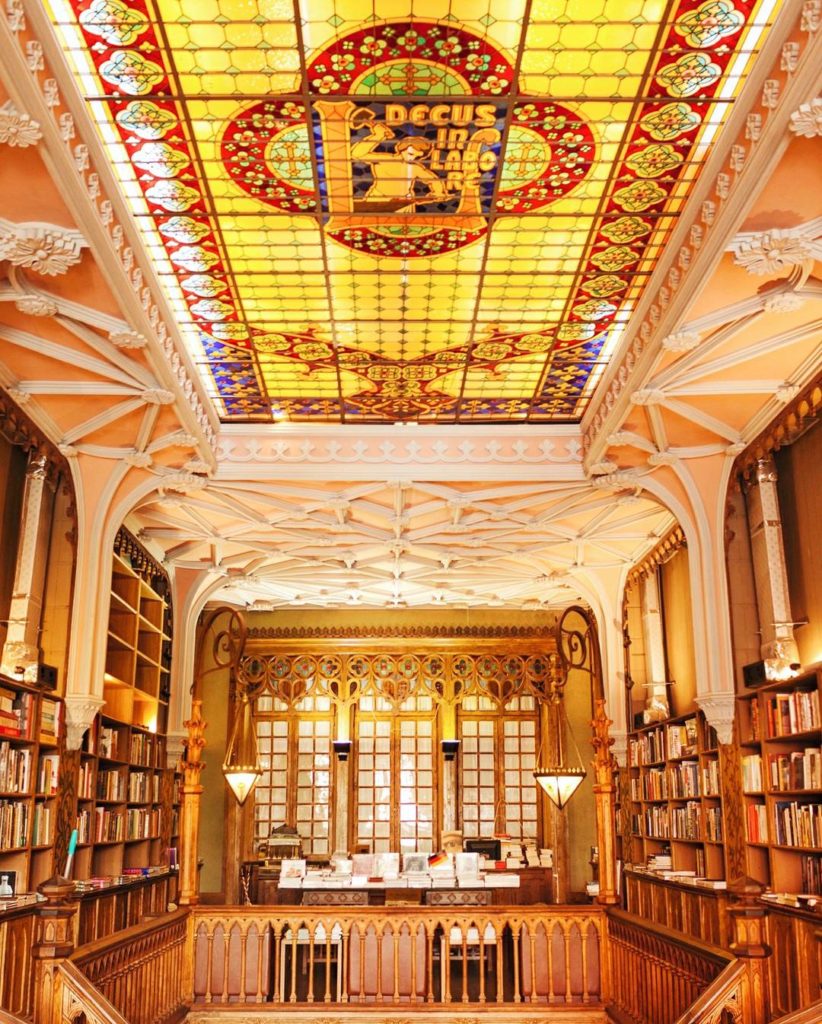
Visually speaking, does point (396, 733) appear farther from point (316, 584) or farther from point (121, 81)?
point (121, 81)

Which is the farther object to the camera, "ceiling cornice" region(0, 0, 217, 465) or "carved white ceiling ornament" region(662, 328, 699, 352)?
"carved white ceiling ornament" region(662, 328, 699, 352)

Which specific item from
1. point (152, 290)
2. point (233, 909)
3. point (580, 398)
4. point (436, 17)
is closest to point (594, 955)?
point (233, 909)

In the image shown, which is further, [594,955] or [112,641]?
[112,641]

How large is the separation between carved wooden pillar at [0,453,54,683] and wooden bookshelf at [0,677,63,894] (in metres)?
0.20

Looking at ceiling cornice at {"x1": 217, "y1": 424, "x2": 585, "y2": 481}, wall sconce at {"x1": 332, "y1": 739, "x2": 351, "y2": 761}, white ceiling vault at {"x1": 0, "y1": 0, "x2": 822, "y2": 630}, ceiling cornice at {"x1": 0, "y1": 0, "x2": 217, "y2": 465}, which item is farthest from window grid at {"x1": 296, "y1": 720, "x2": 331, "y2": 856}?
ceiling cornice at {"x1": 0, "y1": 0, "x2": 217, "y2": 465}

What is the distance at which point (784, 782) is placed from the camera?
755 centimetres

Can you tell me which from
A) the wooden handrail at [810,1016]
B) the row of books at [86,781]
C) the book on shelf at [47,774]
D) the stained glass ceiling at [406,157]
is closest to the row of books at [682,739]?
the stained glass ceiling at [406,157]

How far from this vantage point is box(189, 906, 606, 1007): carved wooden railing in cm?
892

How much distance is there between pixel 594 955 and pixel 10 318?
22.7ft

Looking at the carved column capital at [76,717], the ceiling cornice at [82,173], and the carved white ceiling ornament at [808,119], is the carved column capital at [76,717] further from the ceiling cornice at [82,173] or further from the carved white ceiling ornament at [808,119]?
the carved white ceiling ornament at [808,119]

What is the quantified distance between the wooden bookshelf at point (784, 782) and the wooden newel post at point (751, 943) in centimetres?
127

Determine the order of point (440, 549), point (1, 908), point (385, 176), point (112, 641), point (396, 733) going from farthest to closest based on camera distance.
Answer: point (396, 733) < point (440, 549) < point (112, 641) < point (1, 908) < point (385, 176)

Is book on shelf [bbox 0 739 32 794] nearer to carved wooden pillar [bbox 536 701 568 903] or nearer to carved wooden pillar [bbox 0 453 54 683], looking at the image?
carved wooden pillar [bbox 0 453 54 683]

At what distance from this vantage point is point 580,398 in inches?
371
